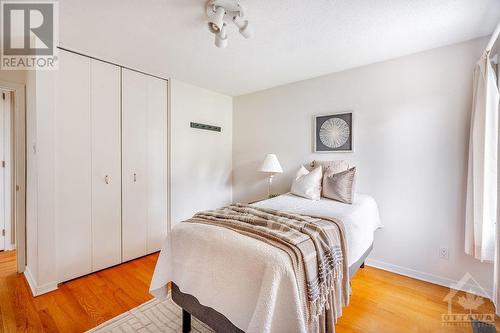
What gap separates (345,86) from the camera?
8.93 feet

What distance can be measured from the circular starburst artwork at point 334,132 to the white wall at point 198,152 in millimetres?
1762

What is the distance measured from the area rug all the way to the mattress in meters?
1.14

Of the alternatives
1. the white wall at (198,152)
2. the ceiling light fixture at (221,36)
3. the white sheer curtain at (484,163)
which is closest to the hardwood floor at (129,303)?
the white sheer curtain at (484,163)

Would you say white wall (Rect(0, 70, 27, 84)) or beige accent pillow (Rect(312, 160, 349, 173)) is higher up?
white wall (Rect(0, 70, 27, 84))

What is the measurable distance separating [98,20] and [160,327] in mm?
2473

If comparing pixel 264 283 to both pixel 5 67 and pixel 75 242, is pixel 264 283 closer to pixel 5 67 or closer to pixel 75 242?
pixel 75 242

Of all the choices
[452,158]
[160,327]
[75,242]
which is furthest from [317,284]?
[75,242]

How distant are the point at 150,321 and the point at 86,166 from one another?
1.69m

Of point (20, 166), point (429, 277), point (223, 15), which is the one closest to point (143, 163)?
point (20, 166)

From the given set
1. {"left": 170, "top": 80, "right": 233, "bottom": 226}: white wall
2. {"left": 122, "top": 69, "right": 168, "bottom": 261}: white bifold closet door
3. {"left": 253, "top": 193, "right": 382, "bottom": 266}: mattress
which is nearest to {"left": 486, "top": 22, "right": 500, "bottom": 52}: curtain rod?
A: {"left": 253, "top": 193, "right": 382, "bottom": 266}: mattress

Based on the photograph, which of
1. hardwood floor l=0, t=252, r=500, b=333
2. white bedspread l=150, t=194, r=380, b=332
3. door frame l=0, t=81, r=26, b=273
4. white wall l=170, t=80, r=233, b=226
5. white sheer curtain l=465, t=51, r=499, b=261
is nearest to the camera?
white bedspread l=150, t=194, r=380, b=332

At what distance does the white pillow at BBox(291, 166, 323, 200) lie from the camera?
2.48 m

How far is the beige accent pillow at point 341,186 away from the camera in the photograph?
88.5 inches

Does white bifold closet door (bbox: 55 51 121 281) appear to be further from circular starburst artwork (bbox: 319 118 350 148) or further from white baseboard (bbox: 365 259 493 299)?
white baseboard (bbox: 365 259 493 299)
